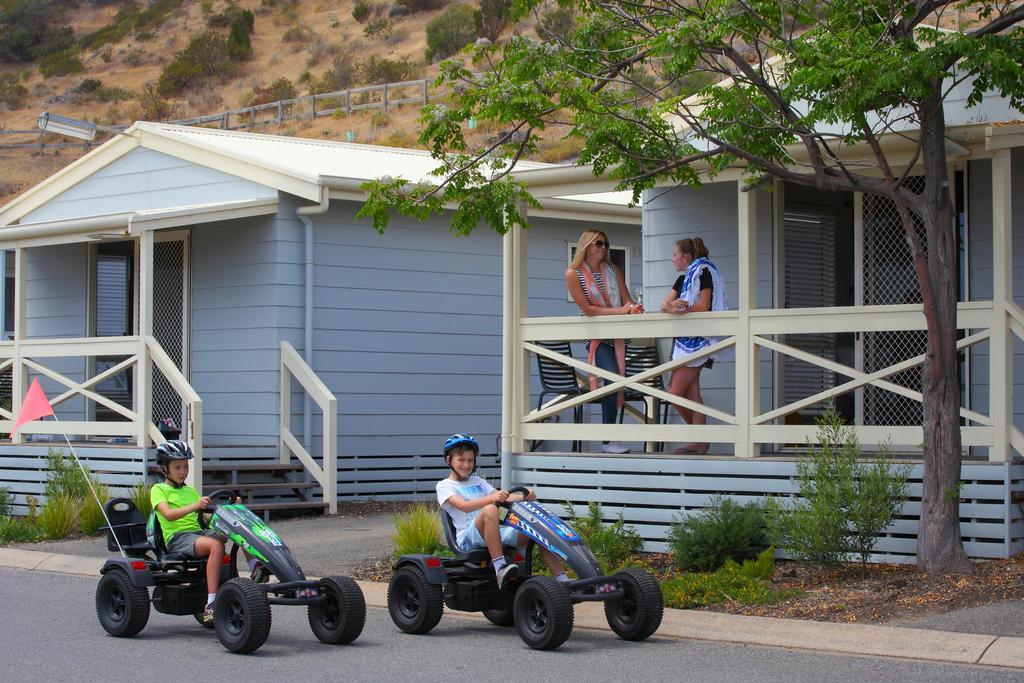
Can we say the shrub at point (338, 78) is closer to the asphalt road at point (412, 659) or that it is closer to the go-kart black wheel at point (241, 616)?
the asphalt road at point (412, 659)

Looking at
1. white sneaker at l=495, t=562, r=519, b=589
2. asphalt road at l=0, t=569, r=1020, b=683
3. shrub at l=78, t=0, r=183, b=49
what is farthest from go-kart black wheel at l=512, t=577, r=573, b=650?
shrub at l=78, t=0, r=183, b=49

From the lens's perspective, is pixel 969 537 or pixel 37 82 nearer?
pixel 969 537

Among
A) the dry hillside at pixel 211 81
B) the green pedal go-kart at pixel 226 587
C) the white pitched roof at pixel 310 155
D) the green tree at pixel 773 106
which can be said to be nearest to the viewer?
the green pedal go-kart at pixel 226 587

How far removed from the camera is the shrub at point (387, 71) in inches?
2351

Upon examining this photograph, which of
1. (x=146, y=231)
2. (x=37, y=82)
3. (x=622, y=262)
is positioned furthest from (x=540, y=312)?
(x=37, y=82)

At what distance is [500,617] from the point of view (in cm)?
916

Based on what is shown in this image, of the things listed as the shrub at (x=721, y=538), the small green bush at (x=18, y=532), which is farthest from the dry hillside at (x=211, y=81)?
the shrub at (x=721, y=538)

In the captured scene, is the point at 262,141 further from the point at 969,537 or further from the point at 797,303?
the point at 969,537

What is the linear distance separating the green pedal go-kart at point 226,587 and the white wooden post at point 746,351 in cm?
392

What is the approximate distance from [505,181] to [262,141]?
876 centimetres

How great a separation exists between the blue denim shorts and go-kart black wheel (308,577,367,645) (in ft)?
2.63

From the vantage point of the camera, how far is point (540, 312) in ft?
58.3

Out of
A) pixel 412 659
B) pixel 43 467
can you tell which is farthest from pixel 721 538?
pixel 43 467

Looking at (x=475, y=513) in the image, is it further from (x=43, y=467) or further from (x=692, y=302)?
(x=43, y=467)
